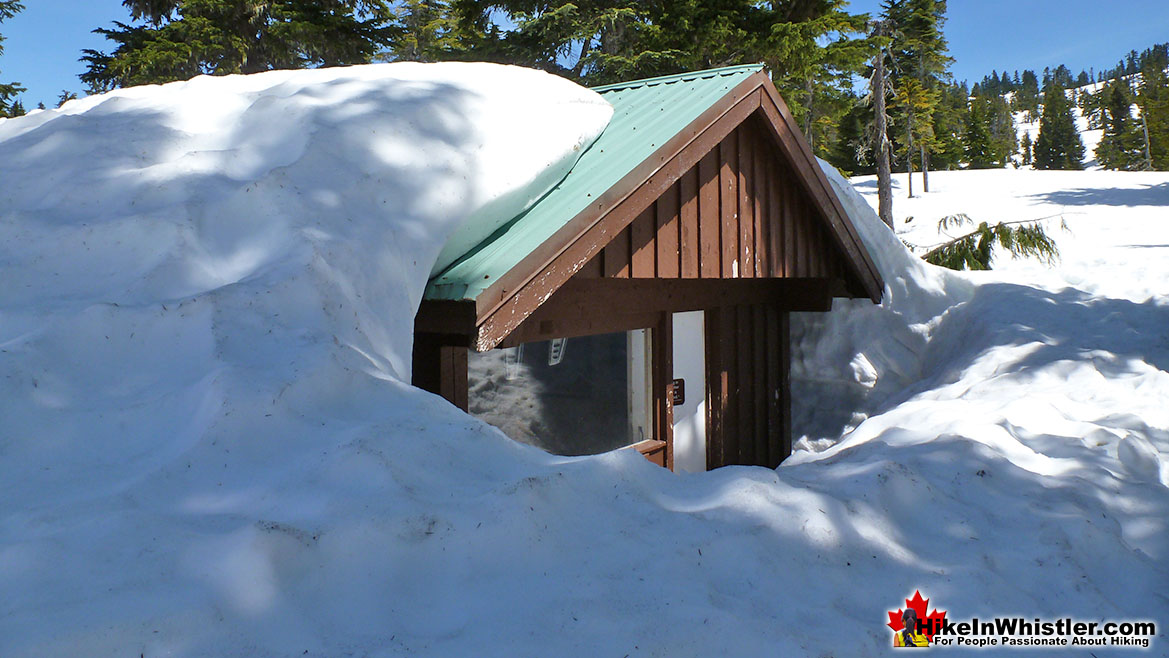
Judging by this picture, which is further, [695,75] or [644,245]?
[695,75]

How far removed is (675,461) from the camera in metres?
6.83

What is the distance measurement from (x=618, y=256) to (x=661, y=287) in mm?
1458

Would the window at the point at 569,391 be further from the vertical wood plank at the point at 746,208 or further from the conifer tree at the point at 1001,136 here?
the conifer tree at the point at 1001,136

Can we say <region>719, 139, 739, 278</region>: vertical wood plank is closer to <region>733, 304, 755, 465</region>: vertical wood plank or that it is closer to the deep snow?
the deep snow

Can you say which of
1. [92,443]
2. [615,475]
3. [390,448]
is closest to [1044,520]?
[615,475]

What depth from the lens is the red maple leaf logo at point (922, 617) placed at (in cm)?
204

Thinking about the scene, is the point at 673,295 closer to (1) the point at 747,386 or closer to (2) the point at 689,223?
(2) the point at 689,223

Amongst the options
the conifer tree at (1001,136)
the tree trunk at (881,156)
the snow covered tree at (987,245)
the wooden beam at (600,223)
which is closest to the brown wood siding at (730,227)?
the wooden beam at (600,223)

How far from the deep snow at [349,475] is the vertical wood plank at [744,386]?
2.57 meters

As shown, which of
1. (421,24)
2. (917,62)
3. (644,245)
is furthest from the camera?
(917,62)

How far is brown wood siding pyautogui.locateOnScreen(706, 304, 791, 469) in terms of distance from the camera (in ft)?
22.3

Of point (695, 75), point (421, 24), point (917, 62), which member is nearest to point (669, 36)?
point (695, 75)

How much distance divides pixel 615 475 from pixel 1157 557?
2294 millimetres

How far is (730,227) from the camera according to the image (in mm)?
5480
